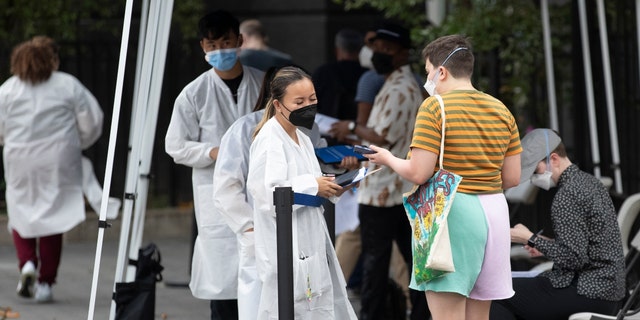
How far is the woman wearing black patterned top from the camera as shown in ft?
18.6

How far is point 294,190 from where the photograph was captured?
5.14 metres

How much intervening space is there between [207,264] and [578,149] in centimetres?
395

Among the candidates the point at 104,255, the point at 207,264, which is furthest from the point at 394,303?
the point at 104,255

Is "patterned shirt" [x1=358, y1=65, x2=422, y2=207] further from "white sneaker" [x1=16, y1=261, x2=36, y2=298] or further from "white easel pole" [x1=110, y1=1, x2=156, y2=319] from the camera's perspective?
"white sneaker" [x1=16, y1=261, x2=36, y2=298]

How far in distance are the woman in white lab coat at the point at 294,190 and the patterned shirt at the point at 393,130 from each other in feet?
6.49

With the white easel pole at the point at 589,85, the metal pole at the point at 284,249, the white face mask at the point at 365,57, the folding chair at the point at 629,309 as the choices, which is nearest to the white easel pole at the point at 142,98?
the metal pole at the point at 284,249

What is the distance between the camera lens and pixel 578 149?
30.4 feet

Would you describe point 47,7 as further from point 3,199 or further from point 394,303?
point 394,303

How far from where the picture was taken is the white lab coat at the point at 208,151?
6.18m

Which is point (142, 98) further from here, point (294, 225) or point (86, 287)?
point (86, 287)

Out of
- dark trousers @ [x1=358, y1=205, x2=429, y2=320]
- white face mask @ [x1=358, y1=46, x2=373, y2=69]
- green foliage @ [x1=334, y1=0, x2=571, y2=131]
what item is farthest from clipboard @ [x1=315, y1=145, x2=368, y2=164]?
green foliage @ [x1=334, y1=0, x2=571, y2=131]

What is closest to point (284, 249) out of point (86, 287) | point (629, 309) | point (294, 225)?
point (294, 225)

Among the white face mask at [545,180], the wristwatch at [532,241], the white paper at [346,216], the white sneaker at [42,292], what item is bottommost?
the white sneaker at [42,292]

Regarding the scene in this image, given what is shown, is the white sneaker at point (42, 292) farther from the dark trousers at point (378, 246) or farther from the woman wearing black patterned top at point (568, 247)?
the woman wearing black patterned top at point (568, 247)
